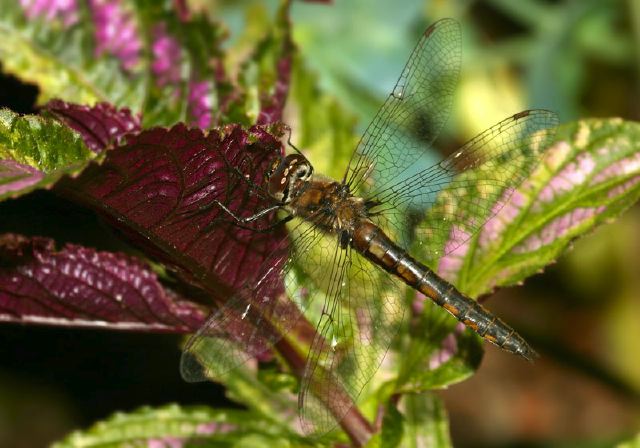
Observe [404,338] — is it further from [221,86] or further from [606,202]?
[221,86]

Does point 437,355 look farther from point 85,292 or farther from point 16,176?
point 16,176

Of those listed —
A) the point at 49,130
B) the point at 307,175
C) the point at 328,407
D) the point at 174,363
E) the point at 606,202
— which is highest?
the point at 174,363

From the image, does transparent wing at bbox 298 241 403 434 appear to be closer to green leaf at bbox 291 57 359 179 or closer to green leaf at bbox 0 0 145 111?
green leaf at bbox 291 57 359 179

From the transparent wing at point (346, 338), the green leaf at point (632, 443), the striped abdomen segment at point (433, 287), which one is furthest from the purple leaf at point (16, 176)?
the green leaf at point (632, 443)

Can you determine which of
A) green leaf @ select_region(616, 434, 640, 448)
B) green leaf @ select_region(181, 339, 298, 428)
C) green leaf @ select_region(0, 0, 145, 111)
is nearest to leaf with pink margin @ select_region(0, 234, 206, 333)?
green leaf @ select_region(181, 339, 298, 428)

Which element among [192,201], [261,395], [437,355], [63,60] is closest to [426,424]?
[437,355]

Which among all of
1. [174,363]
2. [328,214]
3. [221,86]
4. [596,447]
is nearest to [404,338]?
[328,214]
